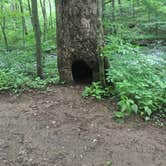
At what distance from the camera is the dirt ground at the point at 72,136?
3072mm

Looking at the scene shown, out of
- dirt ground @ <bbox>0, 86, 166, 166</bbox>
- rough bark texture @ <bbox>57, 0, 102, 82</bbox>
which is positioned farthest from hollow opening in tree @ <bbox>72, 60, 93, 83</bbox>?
dirt ground @ <bbox>0, 86, 166, 166</bbox>

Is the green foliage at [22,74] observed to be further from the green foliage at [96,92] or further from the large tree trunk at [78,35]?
the green foliage at [96,92]

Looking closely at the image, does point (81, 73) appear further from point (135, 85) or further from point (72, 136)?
point (72, 136)

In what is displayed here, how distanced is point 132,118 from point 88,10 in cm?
216

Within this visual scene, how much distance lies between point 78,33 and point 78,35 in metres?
0.04

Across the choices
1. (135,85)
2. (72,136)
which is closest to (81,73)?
(135,85)

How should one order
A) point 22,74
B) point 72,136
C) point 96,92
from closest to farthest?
point 72,136 < point 96,92 < point 22,74

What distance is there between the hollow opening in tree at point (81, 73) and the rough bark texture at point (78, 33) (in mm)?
155

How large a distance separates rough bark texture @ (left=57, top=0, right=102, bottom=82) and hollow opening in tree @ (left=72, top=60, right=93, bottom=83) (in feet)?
0.51

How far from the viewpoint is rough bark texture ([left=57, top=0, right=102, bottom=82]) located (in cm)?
478

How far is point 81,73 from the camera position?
17.8ft

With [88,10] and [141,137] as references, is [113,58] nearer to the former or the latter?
[88,10]

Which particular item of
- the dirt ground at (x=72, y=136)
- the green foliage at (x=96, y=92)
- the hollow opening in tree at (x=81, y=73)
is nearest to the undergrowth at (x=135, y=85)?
the green foliage at (x=96, y=92)

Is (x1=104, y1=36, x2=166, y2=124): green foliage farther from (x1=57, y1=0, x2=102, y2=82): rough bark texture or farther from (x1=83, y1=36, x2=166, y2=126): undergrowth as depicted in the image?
(x1=57, y1=0, x2=102, y2=82): rough bark texture
